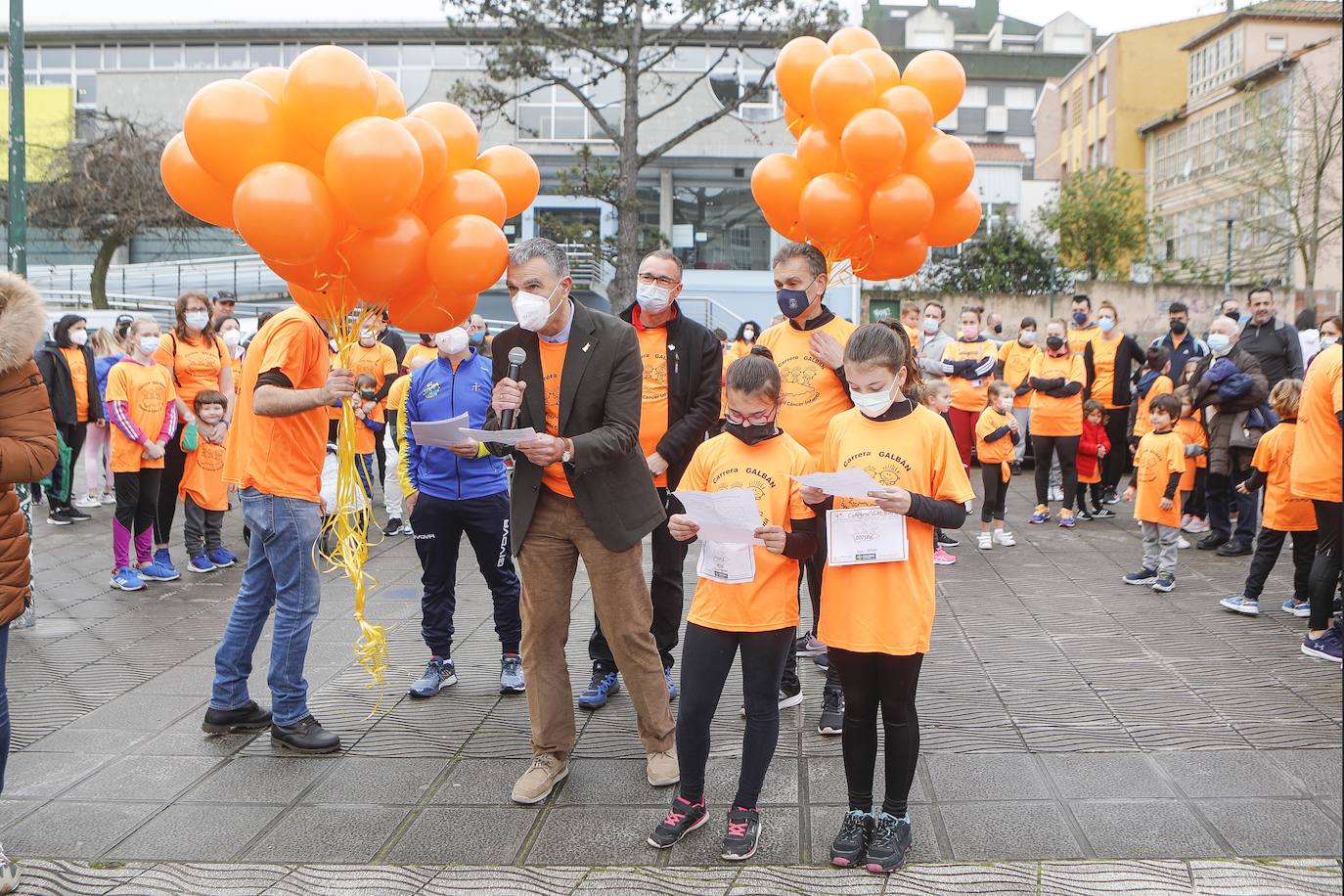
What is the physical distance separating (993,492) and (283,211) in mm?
7546

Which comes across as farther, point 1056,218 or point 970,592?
point 1056,218

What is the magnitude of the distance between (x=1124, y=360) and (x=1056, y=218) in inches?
779

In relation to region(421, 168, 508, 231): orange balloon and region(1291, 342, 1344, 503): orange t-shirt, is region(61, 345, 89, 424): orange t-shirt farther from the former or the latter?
region(1291, 342, 1344, 503): orange t-shirt

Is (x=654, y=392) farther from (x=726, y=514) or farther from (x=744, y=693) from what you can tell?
(x=744, y=693)

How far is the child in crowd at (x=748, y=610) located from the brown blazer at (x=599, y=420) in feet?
1.49

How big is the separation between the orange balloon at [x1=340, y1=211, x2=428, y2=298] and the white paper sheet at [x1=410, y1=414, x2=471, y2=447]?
0.58m

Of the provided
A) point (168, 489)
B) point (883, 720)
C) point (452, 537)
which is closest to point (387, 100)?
point (452, 537)

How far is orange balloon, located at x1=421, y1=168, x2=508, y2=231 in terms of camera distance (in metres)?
4.46

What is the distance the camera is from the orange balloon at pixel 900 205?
19.0 feet

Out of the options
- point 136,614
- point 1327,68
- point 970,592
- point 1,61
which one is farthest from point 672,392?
point 1,61

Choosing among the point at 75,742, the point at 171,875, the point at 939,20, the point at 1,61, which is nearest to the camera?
the point at 171,875

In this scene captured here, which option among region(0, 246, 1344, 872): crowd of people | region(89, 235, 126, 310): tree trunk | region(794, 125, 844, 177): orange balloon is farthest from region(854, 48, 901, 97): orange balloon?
region(89, 235, 126, 310): tree trunk

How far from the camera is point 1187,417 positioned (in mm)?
10414

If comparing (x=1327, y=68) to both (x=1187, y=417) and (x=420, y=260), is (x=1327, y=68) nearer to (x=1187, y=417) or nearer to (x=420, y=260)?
(x=1187, y=417)
